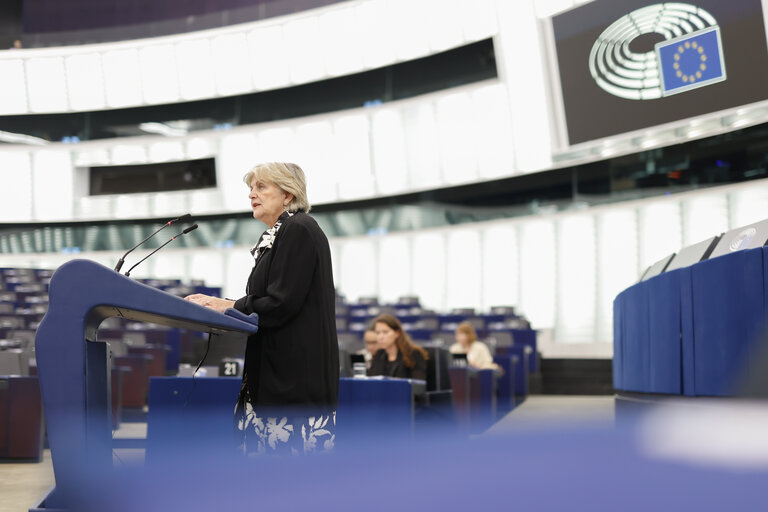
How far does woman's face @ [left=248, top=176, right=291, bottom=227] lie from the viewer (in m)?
2.52

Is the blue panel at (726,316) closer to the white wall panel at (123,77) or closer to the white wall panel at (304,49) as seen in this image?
the white wall panel at (304,49)

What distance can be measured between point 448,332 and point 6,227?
14.5 meters

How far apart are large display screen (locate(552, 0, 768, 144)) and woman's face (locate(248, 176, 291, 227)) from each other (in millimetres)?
8547

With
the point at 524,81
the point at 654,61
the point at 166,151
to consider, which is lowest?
the point at 654,61

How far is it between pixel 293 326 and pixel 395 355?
11.6 feet

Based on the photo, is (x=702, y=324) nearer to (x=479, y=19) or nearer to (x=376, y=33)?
(x=479, y=19)

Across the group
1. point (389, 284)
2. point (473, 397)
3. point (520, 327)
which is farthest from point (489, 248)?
point (473, 397)

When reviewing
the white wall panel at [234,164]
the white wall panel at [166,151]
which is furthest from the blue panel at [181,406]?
the white wall panel at [166,151]

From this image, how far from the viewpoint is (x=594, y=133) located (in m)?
11.2

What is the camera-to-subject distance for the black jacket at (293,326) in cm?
232

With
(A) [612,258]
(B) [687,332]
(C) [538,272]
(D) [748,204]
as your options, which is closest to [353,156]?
(C) [538,272]

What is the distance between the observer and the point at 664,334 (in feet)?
15.5

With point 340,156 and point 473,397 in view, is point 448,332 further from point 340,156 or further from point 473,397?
point 340,156

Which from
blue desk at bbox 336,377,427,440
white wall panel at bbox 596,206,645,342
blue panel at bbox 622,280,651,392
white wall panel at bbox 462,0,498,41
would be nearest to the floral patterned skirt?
blue desk at bbox 336,377,427,440
